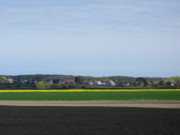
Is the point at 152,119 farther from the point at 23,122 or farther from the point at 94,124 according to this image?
the point at 23,122

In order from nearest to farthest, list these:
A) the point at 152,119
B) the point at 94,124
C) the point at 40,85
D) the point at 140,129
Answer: the point at 140,129 < the point at 94,124 < the point at 152,119 < the point at 40,85

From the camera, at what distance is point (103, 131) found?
763 inches

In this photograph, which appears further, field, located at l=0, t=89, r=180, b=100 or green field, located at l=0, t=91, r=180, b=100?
field, located at l=0, t=89, r=180, b=100

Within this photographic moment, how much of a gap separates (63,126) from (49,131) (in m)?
2.17

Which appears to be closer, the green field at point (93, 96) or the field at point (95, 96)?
the green field at point (93, 96)

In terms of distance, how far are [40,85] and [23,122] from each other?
230ft

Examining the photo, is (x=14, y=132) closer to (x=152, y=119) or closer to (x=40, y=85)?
(x=152, y=119)

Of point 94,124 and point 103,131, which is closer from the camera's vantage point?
point 103,131

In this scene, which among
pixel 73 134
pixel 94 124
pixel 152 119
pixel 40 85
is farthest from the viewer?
pixel 40 85

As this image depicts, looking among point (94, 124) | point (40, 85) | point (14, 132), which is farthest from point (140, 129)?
point (40, 85)

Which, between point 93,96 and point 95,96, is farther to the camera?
point 95,96

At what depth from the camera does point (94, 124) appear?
22.2 m

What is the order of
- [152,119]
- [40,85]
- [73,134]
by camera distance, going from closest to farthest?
1. [73,134]
2. [152,119]
3. [40,85]

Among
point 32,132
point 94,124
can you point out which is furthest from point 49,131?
point 94,124
